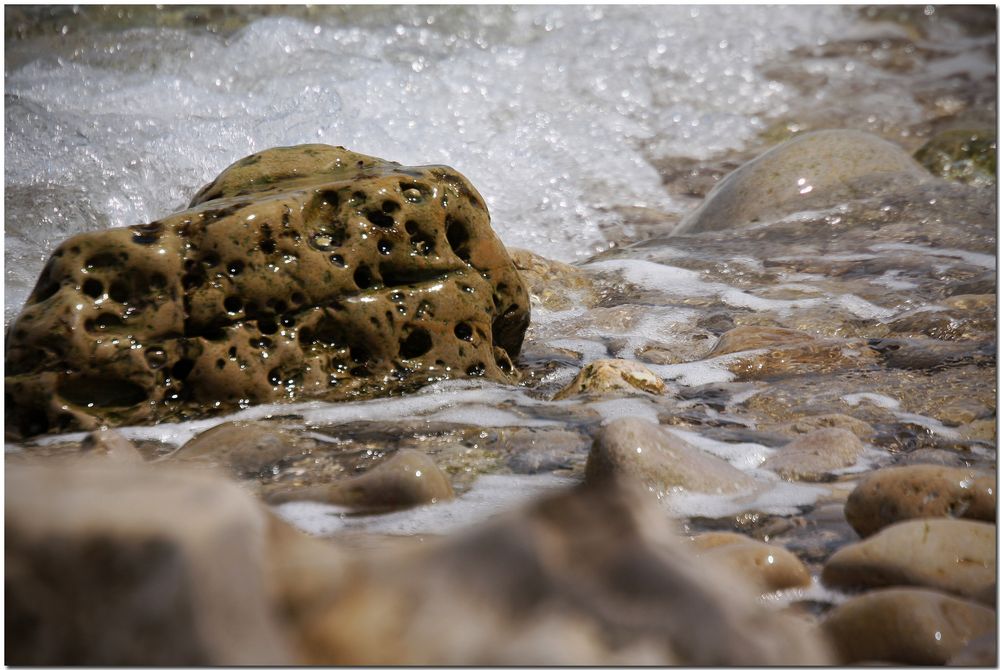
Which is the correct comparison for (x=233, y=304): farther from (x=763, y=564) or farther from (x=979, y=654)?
(x=979, y=654)

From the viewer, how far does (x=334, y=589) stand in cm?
105

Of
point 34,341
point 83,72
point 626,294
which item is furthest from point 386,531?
point 83,72

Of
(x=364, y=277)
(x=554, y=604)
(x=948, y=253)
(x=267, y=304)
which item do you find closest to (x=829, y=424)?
(x=364, y=277)

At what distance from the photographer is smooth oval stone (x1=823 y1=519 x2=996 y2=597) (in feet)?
6.30

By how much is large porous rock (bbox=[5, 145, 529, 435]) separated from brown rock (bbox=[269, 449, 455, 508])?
39.4 inches

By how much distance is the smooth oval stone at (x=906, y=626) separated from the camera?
65.6 inches

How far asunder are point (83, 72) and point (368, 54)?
2537 mm

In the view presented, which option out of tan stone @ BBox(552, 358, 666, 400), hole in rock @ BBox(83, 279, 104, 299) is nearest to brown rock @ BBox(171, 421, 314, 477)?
hole in rock @ BBox(83, 279, 104, 299)

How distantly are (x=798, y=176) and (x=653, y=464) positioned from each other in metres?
4.26

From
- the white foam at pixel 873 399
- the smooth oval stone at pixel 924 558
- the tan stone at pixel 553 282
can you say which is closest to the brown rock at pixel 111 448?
the smooth oval stone at pixel 924 558

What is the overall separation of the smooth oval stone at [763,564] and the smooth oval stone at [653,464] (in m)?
0.47

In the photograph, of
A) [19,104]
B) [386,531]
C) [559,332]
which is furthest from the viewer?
[19,104]

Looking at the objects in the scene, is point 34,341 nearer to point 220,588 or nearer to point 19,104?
point 220,588

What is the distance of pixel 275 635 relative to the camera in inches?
38.5
